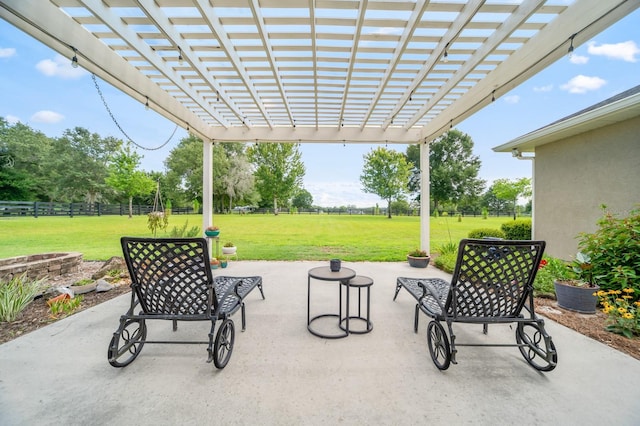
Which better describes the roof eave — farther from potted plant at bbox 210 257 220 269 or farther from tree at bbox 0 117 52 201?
tree at bbox 0 117 52 201

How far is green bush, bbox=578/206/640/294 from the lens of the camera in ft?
9.52

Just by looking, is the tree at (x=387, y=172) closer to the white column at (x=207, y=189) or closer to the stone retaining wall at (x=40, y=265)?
the white column at (x=207, y=189)

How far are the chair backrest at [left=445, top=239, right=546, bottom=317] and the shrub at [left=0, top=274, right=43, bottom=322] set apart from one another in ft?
14.6

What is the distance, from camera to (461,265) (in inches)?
77.9

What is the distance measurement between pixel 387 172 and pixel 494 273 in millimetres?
19637

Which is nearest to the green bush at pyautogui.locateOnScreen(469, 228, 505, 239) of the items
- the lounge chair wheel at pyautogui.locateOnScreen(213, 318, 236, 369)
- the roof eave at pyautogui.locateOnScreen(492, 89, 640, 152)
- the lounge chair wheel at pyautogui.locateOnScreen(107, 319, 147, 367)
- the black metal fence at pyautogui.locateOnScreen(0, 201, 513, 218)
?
the black metal fence at pyautogui.locateOnScreen(0, 201, 513, 218)

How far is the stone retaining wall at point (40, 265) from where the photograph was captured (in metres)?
3.72

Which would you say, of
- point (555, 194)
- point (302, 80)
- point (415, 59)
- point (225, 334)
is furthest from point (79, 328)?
point (555, 194)

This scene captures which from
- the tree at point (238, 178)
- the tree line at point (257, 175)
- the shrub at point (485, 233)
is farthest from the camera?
the tree at point (238, 178)

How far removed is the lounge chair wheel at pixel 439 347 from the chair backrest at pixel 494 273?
18 cm

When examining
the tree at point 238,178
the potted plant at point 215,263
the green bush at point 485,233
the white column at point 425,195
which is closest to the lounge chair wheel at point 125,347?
the potted plant at point 215,263

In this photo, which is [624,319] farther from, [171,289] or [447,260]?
[171,289]

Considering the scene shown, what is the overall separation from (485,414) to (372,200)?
70.2ft

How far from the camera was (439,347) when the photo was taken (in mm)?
2084
